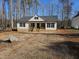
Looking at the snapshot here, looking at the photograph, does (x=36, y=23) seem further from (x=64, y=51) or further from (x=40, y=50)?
(x=64, y=51)

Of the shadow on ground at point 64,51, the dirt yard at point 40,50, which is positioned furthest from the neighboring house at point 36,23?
the shadow on ground at point 64,51

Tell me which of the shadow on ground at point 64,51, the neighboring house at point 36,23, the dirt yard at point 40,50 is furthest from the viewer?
the neighboring house at point 36,23

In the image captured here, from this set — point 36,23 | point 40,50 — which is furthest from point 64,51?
point 36,23

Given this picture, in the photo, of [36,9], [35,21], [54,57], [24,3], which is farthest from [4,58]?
[36,9]

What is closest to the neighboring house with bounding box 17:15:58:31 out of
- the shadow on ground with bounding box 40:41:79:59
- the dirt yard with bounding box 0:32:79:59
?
the dirt yard with bounding box 0:32:79:59

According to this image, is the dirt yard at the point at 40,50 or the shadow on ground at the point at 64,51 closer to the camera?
the shadow on ground at the point at 64,51

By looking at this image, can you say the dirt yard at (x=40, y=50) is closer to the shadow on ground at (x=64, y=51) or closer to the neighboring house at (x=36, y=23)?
the shadow on ground at (x=64, y=51)

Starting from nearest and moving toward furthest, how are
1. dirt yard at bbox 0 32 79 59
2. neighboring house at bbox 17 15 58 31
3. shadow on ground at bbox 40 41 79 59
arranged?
shadow on ground at bbox 40 41 79 59
dirt yard at bbox 0 32 79 59
neighboring house at bbox 17 15 58 31

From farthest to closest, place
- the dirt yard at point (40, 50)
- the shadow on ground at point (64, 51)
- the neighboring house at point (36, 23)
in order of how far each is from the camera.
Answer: the neighboring house at point (36, 23)
the dirt yard at point (40, 50)
the shadow on ground at point (64, 51)

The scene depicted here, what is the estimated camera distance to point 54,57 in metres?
8.38

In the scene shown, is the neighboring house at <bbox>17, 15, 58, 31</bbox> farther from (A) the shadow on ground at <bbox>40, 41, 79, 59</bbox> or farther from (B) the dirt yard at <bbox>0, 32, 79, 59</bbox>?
(A) the shadow on ground at <bbox>40, 41, 79, 59</bbox>

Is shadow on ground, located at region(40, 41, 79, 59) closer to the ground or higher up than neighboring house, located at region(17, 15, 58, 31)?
closer to the ground

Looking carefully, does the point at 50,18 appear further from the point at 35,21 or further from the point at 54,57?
the point at 54,57

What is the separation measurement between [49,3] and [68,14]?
10.6 metres
